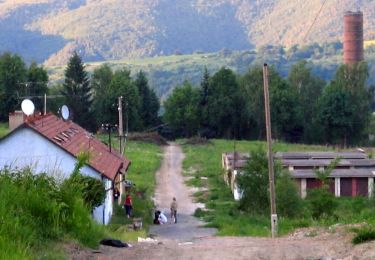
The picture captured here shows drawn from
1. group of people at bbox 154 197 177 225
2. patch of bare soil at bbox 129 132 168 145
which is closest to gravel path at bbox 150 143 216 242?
group of people at bbox 154 197 177 225

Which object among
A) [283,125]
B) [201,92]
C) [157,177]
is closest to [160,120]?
[201,92]

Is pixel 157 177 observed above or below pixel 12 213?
below

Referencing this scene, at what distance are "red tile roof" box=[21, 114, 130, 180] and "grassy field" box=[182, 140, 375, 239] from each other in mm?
4169

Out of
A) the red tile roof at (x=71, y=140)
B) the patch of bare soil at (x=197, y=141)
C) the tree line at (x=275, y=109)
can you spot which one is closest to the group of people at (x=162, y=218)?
the red tile roof at (x=71, y=140)

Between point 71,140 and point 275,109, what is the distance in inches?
2050

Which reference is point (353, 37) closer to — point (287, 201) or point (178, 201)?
point (178, 201)

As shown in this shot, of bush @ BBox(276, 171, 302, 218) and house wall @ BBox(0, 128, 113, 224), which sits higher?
house wall @ BBox(0, 128, 113, 224)

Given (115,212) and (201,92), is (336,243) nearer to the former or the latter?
(115,212)

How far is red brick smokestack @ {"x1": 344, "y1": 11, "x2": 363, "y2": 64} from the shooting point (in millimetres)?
119062

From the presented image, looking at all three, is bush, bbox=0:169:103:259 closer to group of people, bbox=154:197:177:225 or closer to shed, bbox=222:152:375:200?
group of people, bbox=154:197:177:225

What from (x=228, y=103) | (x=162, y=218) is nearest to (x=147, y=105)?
(x=228, y=103)

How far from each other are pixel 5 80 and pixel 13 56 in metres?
4.08

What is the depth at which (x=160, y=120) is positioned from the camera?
9038 cm

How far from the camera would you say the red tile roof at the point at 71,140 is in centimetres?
2756
